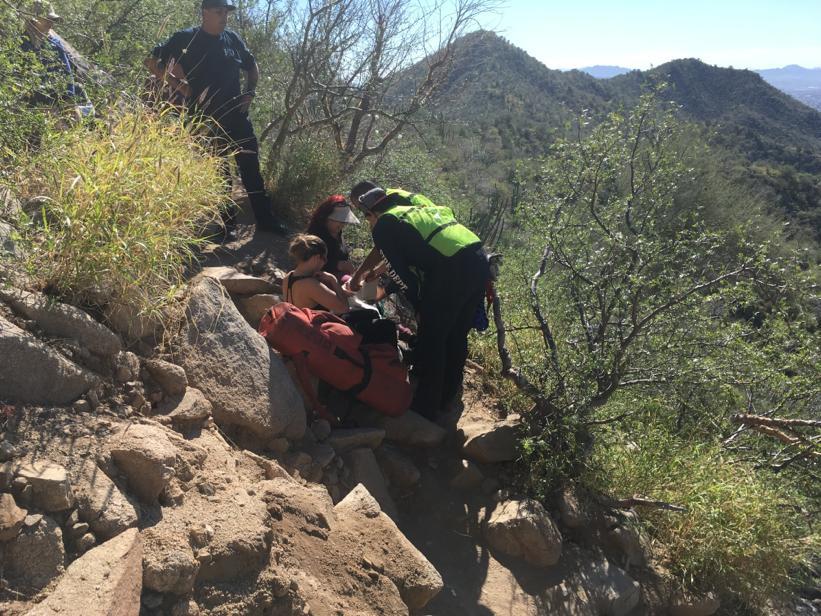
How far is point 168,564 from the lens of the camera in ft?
5.69

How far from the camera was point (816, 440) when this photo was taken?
330cm

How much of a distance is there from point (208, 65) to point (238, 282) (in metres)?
1.67

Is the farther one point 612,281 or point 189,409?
point 612,281

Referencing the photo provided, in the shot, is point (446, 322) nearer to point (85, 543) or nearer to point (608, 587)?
point (608, 587)

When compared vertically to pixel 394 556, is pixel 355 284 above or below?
above

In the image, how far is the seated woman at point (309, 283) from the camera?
3.51 metres

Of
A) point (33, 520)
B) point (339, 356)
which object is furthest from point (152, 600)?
point (339, 356)

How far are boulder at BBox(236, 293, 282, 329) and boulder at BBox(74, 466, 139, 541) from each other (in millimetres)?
1903

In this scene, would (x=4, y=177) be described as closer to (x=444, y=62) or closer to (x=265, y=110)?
(x=265, y=110)

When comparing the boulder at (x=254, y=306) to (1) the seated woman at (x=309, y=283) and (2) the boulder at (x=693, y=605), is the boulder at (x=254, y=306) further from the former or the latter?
(2) the boulder at (x=693, y=605)

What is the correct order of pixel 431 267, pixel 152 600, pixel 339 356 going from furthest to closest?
pixel 431 267
pixel 339 356
pixel 152 600

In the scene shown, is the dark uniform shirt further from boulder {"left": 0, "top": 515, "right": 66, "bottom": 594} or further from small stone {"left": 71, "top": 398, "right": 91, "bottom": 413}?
boulder {"left": 0, "top": 515, "right": 66, "bottom": 594}

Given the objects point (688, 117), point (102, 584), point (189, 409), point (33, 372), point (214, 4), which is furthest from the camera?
point (688, 117)

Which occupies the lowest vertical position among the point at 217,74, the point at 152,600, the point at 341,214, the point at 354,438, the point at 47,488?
the point at 354,438
